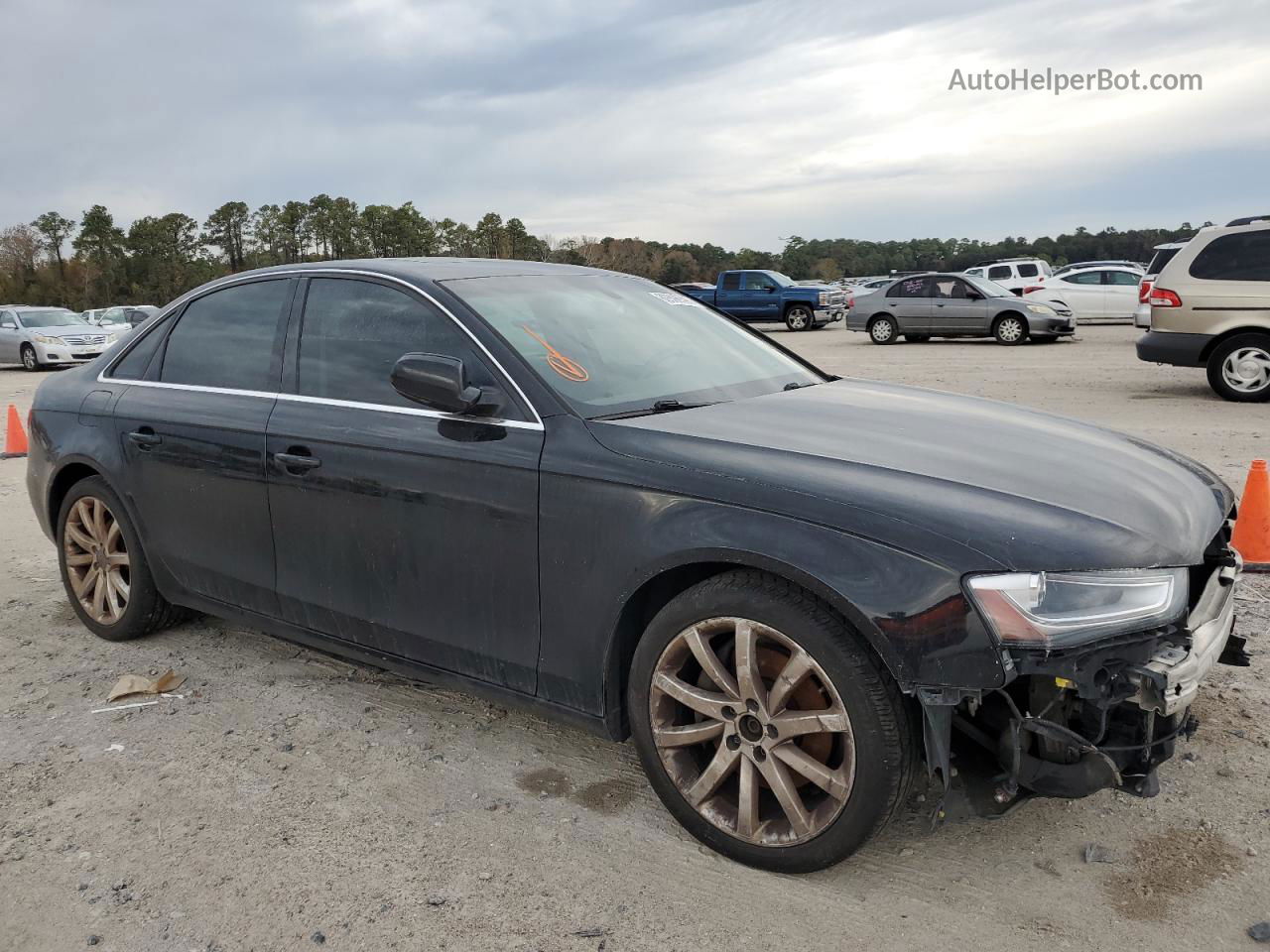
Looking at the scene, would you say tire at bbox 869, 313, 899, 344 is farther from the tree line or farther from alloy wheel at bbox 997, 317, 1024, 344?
the tree line

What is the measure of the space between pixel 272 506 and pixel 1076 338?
21.3 meters

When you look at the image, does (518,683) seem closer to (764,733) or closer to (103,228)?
(764,733)

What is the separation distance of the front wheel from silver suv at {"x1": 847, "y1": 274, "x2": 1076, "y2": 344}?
18.2 m

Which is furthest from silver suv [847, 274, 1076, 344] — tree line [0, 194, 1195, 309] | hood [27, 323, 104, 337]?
tree line [0, 194, 1195, 309]

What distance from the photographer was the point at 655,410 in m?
3.18

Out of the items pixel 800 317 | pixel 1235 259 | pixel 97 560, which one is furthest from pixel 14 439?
pixel 800 317

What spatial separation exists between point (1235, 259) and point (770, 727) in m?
10.7

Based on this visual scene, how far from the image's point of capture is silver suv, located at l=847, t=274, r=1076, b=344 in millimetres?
20250

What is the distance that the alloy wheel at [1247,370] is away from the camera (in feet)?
36.1

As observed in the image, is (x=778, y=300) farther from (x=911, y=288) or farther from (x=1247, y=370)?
(x=1247, y=370)

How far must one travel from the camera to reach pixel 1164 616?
7.98 feet

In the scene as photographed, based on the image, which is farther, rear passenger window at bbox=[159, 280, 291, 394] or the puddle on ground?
rear passenger window at bbox=[159, 280, 291, 394]

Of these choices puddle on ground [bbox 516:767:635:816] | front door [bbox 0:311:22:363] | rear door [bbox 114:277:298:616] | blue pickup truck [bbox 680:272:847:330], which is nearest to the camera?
puddle on ground [bbox 516:767:635:816]

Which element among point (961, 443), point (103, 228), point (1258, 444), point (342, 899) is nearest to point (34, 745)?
point (342, 899)
